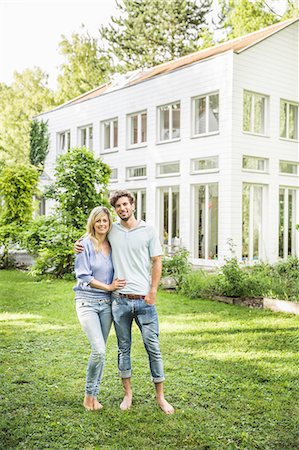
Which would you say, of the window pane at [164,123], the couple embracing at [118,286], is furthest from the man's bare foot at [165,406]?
the window pane at [164,123]

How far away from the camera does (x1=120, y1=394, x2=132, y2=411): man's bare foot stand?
13.8ft

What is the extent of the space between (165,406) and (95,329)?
2.50 ft

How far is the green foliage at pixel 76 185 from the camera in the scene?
39.4 ft

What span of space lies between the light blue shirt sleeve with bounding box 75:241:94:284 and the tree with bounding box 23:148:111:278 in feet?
25.1

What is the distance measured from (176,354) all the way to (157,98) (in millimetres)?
12810

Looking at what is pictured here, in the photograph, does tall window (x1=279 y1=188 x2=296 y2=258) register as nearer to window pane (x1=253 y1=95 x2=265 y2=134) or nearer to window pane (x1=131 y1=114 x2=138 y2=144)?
window pane (x1=253 y1=95 x2=265 y2=134)

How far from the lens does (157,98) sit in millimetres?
17609

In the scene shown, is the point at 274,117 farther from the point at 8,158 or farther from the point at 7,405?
the point at 8,158

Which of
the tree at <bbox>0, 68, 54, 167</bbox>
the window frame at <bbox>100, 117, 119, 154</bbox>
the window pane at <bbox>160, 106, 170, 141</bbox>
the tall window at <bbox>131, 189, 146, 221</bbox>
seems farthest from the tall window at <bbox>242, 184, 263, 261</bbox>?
the tree at <bbox>0, 68, 54, 167</bbox>

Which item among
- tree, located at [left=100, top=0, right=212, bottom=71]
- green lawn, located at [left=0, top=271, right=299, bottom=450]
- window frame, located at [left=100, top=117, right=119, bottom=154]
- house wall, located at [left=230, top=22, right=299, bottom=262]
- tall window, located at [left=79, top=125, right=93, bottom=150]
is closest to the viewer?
green lawn, located at [left=0, top=271, right=299, bottom=450]

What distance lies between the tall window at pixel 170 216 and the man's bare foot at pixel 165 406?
11.8m

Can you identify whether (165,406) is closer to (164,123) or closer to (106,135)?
(164,123)

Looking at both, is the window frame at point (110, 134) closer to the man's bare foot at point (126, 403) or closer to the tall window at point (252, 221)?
the tall window at point (252, 221)

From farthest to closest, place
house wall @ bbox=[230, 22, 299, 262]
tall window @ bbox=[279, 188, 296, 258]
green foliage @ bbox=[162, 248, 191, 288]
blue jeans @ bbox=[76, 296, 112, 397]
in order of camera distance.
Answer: tall window @ bbox=[279, 188, 296, 258] < house wall @ bbox=[230, 22, 299, 262] < green foliage @ bbox=[162, 248, 191, 288] < blue jeans @ bbox=[76, 296, 112, 397]
